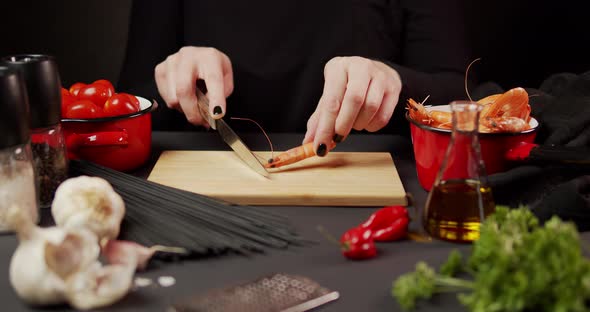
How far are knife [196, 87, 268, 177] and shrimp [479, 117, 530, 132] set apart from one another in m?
0.45

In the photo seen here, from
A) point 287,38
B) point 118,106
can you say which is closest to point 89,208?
point 118,106

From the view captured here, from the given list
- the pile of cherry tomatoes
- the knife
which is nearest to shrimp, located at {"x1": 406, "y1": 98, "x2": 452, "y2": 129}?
the knife

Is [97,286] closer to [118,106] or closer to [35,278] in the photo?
[35,278]

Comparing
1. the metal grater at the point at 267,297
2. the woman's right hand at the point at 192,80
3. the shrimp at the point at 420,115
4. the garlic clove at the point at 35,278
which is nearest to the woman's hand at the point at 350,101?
the shrimp at the point at 420,115

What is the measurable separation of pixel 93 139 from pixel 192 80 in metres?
0.31

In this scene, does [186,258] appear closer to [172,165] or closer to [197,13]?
[172,165]

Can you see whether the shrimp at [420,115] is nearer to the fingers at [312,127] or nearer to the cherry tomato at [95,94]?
the fingers at [312,127]

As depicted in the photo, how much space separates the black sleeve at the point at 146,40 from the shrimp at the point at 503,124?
1168 mm

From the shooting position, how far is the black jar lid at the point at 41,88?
1.11 metres

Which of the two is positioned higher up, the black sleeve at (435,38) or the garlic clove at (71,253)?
the black sleeve at (435,38)

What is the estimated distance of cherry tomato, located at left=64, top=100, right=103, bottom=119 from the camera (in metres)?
1.38

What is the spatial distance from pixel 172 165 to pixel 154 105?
0.51ft

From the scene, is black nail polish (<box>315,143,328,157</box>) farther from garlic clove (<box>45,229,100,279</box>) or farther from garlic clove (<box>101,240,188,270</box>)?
garlic clove (<box>45,229,100,279</box>)

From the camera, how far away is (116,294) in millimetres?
869
